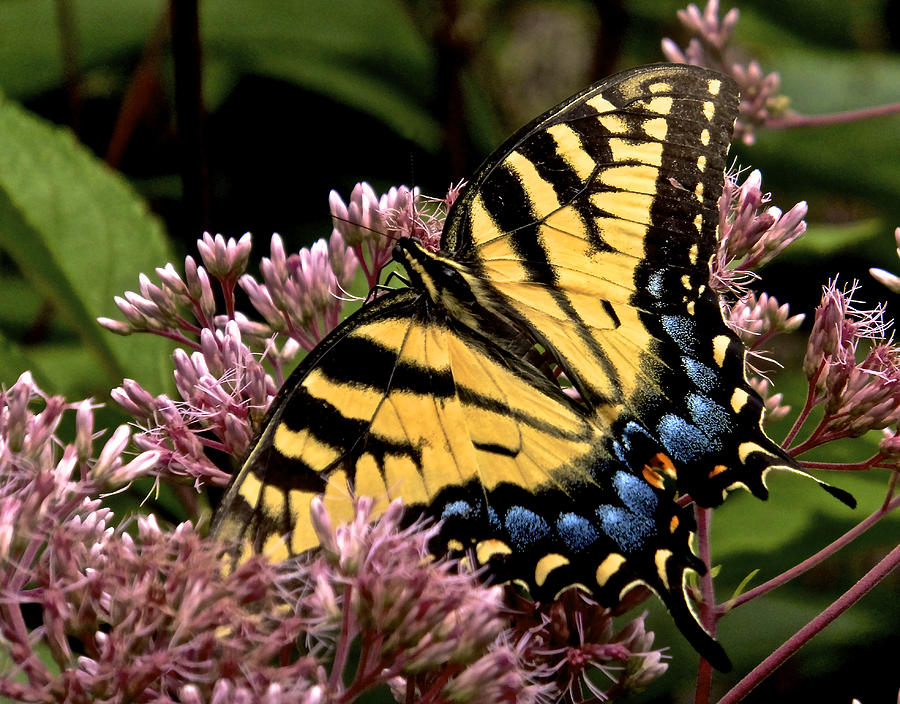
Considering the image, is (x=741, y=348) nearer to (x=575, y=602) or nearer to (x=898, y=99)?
(x=575, y=602)

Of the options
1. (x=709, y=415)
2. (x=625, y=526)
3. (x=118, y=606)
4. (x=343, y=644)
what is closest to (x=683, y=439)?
(x=709, y=415)

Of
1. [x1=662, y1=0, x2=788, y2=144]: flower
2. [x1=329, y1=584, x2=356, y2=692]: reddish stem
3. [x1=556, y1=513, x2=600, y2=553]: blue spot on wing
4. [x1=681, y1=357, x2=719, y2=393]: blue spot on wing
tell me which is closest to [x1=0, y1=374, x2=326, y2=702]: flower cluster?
[x1=329, y1=584, x2=356, y2=692]: reddish stem

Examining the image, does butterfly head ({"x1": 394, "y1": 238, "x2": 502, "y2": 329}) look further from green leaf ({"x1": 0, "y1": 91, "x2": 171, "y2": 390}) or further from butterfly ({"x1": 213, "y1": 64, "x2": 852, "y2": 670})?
green leaf ({"x1": 0, "y1": 91, "x2": 171, "y2": 390})

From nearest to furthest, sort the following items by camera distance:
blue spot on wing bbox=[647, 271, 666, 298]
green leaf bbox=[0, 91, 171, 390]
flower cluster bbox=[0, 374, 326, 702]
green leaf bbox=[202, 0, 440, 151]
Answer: flower cluster bbox=[0, 374, 326, 702]
blue spot on wing bbox=[647, 271, 666, 298]
green leaf bbox=[0, 91, 171, 390]
green leaf bbox=[202, 0, 440, 151]

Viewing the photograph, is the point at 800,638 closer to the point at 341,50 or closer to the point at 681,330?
the point at 681,330

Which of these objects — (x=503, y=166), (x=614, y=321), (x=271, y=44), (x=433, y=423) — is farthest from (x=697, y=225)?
(x=271, y=44)

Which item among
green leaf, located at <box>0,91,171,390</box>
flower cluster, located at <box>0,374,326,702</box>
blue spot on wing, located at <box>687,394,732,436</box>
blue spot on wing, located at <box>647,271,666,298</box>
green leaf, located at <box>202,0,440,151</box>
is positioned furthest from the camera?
green leaf, located at <box>202,0,440,151</box>
